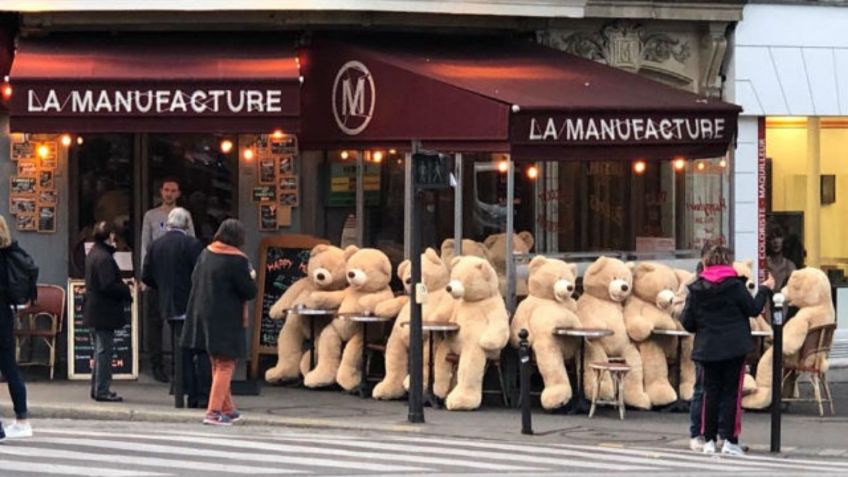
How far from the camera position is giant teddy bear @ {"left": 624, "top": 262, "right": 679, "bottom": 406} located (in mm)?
16516

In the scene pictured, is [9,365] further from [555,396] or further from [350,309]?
[555,396]

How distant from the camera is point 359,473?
1200cm

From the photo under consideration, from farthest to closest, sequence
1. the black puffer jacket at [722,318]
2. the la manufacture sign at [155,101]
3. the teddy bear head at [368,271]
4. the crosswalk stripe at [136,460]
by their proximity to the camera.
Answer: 1. the teddy bear head at [368,271]
2. the la manufacture sign at [155,101]
3. the black puffer jacket at [722,318]
4. the crosswalk stripe at [136,460]

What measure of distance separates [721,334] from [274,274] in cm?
630

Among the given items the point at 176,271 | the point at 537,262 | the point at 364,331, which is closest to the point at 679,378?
the point at 537,262

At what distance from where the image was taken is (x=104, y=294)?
1594 cm

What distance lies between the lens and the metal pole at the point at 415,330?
15133mm

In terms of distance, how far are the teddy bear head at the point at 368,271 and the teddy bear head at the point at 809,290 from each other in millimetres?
3941

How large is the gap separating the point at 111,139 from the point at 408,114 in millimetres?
3803

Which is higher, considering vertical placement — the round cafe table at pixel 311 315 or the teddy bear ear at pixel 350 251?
the teddy bear ear at pixel 350 251

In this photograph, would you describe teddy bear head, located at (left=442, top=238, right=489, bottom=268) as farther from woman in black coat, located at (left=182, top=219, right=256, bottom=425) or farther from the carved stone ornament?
woman in black coat, located at (left=182, top=219, right=256, bottom=425)

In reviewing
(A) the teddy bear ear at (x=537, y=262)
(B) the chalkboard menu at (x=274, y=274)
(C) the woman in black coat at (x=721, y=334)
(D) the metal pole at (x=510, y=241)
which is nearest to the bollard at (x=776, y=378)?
(C) the woman in black coat at (x=721, y=334)


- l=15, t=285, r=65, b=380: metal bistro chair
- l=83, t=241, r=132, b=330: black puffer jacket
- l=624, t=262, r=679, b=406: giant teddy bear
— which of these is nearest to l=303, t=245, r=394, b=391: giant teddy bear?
l=83, t=241, r=132, b=330: black puffer jacket

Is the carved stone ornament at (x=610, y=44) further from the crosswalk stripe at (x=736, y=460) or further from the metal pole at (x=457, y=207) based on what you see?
the crosswalk stripe at (x=736, y=460)
